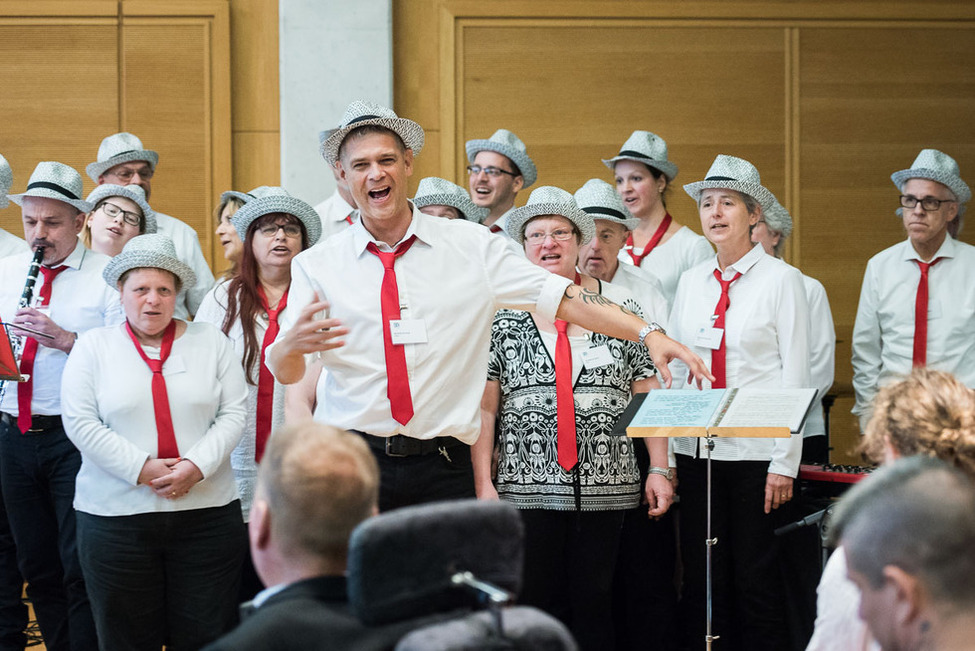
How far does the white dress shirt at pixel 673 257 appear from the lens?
5145 millimetres

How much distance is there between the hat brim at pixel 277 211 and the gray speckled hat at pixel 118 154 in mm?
1346

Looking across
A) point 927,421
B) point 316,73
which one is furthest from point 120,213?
point 927,421

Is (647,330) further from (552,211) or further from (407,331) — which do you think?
(552,211)

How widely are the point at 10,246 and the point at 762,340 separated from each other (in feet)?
10.6

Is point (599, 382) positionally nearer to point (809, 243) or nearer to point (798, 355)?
point (798, 355)

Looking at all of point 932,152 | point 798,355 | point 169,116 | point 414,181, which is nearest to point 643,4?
point 414,181

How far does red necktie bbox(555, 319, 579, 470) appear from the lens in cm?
394

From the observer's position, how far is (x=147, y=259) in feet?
12.6

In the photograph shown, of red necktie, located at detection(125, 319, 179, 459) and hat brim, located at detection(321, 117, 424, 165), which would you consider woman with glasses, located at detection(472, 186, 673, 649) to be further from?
red necktie, located at detection(125, 319, 179, 459)

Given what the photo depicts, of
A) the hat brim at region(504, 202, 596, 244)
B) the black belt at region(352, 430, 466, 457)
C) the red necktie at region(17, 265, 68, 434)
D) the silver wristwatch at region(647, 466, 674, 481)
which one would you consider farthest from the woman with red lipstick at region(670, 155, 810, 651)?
the red necktie at region(17, 265, 68, 434)

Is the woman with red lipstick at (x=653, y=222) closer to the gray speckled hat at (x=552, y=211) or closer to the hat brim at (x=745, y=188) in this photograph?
the hat brim at (x=745, y=188)

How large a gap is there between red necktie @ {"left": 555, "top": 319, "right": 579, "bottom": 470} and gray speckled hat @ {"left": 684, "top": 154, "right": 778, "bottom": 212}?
94cm

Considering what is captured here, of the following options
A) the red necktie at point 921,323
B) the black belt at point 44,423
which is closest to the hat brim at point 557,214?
the red necktie at point 921,323

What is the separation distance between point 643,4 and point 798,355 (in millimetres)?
3202
